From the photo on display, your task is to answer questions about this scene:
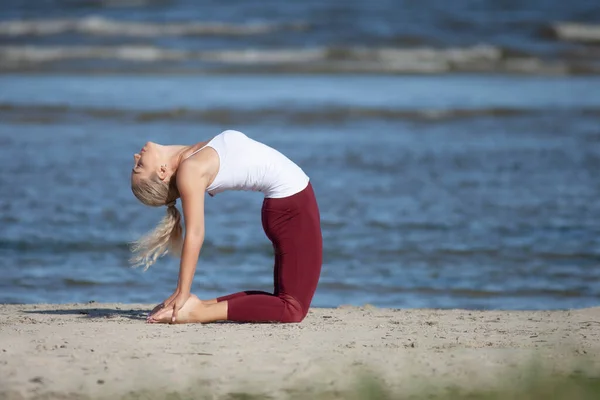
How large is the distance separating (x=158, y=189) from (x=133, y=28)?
2309 centimetres

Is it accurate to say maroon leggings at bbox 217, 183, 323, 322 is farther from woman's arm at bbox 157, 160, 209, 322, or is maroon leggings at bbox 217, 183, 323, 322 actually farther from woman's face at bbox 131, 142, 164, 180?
woman's face at bbox 131, 142, 164, 180

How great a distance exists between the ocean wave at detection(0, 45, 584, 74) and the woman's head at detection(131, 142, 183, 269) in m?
15.8

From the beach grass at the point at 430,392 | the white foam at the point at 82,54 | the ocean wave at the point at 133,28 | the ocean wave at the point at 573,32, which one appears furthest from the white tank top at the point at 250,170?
the ocean wave at the point at 573,32

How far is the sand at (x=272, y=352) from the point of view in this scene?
13.4 feet

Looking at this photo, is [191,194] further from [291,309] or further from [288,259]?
[291,309]

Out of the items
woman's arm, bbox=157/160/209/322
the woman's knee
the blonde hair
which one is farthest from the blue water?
woman's arm, bbox=157/160/209/322

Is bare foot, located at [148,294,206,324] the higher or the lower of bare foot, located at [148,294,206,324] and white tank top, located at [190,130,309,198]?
the lower

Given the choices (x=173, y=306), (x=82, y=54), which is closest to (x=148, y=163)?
(x=173, y=306)

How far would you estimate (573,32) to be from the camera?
2625 cm

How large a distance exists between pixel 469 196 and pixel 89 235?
3690mm

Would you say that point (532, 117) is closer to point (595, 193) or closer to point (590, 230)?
point (595, 193)

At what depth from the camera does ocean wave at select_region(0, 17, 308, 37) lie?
26.8 metres

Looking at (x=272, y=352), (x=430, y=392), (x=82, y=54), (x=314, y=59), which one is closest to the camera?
(x=430, y=392)

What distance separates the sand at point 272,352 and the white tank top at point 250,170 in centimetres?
72
